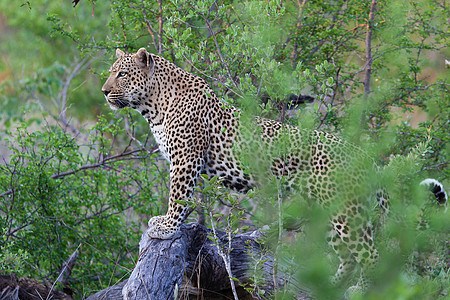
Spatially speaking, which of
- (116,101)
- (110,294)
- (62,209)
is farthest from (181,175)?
(62,209)

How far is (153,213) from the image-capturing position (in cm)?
970

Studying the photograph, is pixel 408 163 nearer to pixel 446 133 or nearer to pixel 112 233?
pixel 446 133

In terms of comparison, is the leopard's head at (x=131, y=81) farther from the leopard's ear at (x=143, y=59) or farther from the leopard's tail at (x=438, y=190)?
the leopard's tail at (x=438, y=190)

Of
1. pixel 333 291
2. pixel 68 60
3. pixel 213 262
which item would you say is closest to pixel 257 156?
pixel 213 262

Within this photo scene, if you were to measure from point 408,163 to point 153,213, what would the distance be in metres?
6.29

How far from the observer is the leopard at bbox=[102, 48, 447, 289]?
6.35 meters

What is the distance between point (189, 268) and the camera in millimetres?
6516

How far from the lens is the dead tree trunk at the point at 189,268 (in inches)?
224

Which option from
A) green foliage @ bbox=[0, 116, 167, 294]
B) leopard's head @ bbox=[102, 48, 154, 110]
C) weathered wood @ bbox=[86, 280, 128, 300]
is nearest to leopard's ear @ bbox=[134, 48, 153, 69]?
leopard's head @ bbox=[102, 48, 154, 110]

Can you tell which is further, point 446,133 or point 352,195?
point 446,133

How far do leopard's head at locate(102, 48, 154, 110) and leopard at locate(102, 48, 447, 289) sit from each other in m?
0.01

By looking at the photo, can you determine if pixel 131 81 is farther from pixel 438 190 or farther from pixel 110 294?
pixel 438 190

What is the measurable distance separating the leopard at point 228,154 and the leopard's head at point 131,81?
13 millimetres

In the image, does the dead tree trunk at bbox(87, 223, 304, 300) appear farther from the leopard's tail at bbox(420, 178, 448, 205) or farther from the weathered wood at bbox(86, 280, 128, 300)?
the leopard's tail at bbox(420, 178, 448, 205)
